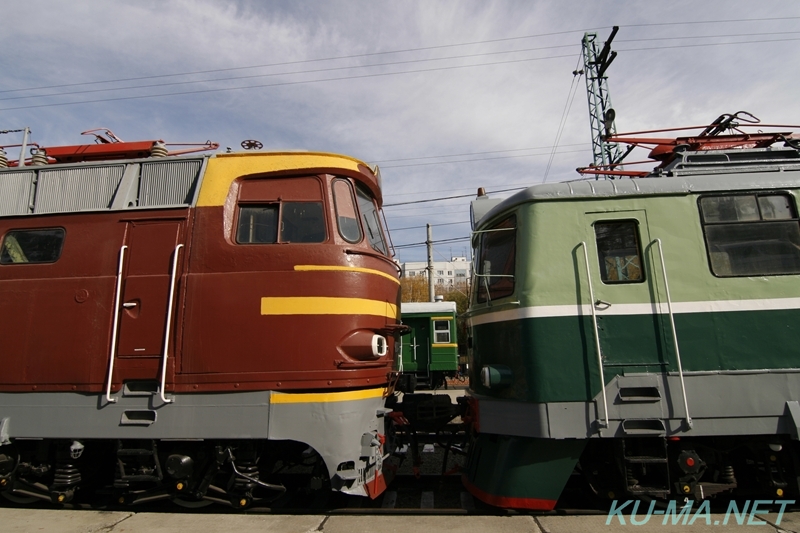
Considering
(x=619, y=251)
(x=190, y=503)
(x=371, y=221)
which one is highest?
(x=371, y=221)

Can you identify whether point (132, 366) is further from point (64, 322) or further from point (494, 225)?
point (494, 225)

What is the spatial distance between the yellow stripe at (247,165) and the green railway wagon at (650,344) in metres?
2.36

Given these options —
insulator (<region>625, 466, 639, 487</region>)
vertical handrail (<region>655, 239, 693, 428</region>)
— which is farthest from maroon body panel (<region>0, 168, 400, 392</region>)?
vertical handrail (<region>655, 239, 693, 428</region>)

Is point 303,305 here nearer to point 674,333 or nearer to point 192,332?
point 192,332

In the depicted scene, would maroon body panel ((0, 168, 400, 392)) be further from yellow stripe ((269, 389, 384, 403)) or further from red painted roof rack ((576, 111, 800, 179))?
red painted roof rack ((576, 111, 800, 179))

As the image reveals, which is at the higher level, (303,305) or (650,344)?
(303,305)

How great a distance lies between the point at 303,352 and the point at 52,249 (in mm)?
3189

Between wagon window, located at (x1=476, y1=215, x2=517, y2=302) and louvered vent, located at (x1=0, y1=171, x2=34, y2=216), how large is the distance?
5335mm

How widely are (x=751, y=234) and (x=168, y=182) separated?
6312 mm

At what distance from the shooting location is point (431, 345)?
15977 millimetres

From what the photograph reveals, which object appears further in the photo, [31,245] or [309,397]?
[31,245]

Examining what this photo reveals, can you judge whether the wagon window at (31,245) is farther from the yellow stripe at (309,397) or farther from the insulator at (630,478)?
the insulator at (630,478)

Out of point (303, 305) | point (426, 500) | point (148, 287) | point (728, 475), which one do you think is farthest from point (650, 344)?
point (148, 287)

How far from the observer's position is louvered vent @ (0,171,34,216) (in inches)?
207
